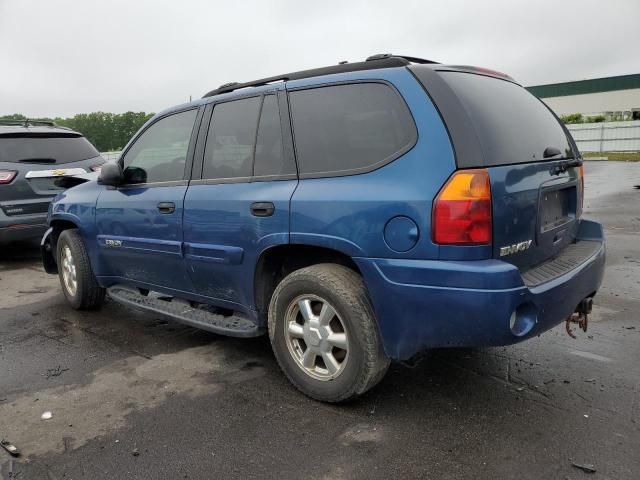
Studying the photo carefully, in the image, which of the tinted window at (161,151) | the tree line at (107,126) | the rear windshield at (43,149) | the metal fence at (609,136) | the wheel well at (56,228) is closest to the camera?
the tinted window at (161,151)

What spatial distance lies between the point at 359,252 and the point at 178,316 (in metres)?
1.69

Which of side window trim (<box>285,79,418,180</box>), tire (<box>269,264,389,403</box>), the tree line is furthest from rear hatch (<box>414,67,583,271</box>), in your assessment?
the tree line

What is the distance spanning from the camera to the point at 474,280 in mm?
2428

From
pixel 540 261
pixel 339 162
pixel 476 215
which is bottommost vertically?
pixel 540 261

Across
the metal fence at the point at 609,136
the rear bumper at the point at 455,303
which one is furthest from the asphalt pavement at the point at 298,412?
the metal fence at the point at 609,136

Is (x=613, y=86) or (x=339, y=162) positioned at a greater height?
(x=613, y=86)

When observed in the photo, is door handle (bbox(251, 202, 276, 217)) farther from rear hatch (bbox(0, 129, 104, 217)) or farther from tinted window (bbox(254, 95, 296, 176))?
rear hatch (bbox(0, 129, 104, 217))

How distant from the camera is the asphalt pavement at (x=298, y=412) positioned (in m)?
2.49

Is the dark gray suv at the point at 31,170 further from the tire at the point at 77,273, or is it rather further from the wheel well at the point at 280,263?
the wheel well at the point at 280,263

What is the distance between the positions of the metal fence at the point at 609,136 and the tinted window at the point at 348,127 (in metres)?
32.0

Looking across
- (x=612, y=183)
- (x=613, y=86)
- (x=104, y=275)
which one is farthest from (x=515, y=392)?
(x=613, y=86)

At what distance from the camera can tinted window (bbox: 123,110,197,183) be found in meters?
3.89

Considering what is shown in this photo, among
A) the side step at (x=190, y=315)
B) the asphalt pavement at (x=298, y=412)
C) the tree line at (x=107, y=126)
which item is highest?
the tree line at (x=107, y=126)

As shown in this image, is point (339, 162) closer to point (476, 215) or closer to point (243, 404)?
point (476, 215)
